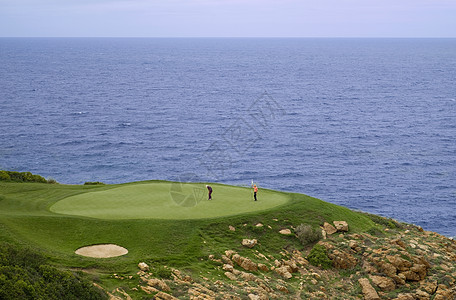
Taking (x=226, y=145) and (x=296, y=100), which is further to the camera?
(x=296, y=100)

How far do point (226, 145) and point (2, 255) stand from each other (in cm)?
7562

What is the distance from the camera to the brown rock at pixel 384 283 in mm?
28750

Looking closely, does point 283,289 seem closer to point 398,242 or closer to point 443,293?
point 443,293

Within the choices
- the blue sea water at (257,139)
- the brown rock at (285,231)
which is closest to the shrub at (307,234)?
the brown rock at (285,231)

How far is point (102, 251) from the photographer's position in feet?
91.1

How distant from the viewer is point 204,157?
84.9 metres

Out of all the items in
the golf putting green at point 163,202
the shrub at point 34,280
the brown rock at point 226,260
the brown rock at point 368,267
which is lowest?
the brown rock at point 368,267

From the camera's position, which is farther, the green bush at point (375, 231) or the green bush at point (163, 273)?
the green bush at point (375, 231)

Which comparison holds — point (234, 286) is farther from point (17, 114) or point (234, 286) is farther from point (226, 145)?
point (17, 114)

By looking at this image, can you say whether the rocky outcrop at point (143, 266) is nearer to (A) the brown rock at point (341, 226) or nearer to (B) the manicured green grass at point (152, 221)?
(B) the manicured green grass at point (152, 221)

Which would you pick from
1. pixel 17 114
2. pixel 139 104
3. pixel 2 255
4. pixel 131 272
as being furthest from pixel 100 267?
pixel 139 104

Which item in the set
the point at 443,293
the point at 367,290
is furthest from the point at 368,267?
the point at 443,293

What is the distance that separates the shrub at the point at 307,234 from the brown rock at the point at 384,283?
4750 mm

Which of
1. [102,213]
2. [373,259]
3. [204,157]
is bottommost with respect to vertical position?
[204,157]
